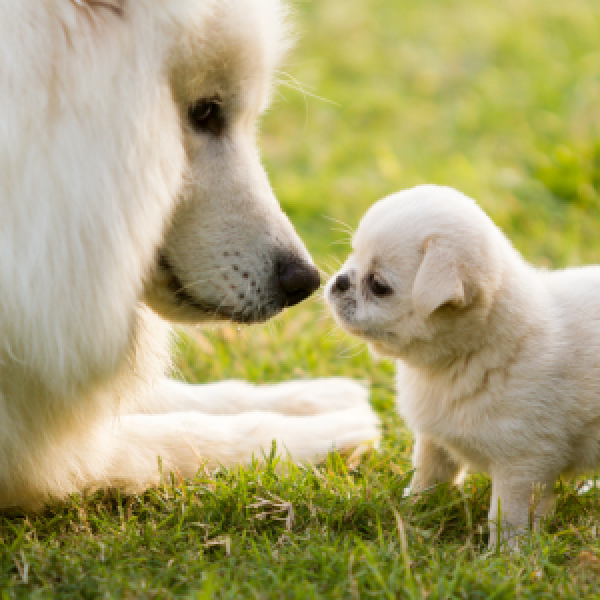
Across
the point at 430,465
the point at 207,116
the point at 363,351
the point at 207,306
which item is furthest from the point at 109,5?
the point at 363,351

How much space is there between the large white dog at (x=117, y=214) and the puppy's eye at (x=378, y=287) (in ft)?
0.76

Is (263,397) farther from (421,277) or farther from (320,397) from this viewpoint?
(421,277)

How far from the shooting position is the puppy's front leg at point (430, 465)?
9.48 feet

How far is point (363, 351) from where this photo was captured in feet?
13.5

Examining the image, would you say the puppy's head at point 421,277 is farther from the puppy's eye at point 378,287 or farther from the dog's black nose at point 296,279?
the dog's black nose at point 296,279

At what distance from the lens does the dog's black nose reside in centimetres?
254

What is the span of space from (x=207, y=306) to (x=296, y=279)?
0.90 feet

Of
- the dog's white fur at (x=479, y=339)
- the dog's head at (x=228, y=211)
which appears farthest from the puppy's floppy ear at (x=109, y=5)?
the dog's white fur at (x=479, y=339)

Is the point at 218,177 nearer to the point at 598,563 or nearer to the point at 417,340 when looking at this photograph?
the point at 417,340

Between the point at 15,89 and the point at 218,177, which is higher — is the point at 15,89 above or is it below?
above

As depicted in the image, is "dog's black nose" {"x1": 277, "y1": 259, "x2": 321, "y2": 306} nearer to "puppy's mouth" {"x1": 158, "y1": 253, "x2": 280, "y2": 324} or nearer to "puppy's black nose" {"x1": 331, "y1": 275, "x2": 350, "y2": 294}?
"puppy's mouth" {"x1": 158, "y1": 253, "x2": 280, "y2": 324}

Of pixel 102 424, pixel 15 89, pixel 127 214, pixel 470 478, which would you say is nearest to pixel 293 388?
pixel 470 478

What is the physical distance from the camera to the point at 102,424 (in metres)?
2.67

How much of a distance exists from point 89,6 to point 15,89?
28cm
